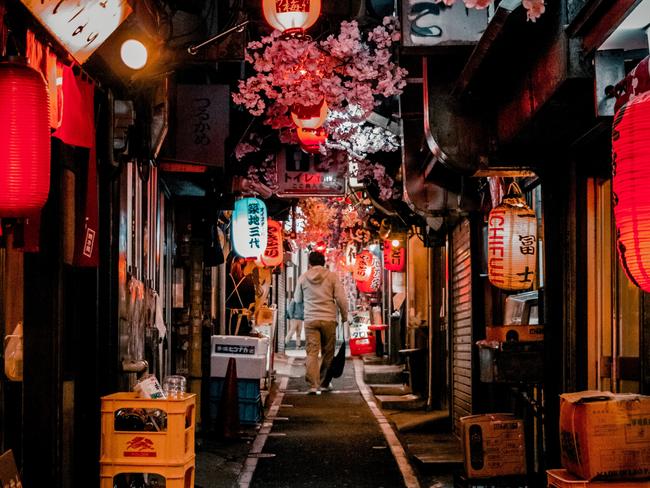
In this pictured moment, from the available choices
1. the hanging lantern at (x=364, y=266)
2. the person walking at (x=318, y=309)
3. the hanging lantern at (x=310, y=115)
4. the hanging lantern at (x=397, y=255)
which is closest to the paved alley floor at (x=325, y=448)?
Answer: the person walking at (x=318, y=309)

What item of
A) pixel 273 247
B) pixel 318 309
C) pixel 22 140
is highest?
pixel 273 247

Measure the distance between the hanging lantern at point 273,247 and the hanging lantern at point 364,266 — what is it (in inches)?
435

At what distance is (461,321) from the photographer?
15.8m

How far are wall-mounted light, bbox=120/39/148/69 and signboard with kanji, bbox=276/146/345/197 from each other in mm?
11541

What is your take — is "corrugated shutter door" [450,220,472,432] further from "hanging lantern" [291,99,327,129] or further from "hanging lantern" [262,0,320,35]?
"hanging lantern" [262,0,320,35]

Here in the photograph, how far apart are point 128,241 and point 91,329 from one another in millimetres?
1850

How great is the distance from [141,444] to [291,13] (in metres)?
6.35

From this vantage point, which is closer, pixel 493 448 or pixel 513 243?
pixel 493 448

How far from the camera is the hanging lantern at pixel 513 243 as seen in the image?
10734 millimetres

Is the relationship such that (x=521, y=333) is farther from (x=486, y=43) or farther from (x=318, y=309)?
(x=318, y=309)

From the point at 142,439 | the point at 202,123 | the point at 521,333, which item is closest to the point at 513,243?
the point at 521,333

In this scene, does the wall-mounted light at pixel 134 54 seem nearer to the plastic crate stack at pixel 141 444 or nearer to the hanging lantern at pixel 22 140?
the plastic crate stack at pixel 141 444

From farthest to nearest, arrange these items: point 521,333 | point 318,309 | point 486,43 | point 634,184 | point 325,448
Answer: point 318,309 < point 325,448 < point 521,333 < point 486,43 < point 634,184

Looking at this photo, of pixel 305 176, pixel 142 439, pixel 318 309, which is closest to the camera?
pixel 142 439
